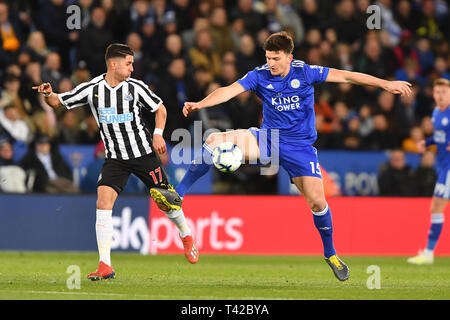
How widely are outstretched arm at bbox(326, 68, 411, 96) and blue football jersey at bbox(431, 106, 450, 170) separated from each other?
152 inches

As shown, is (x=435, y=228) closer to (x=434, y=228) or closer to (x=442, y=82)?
(x=434, y=228)

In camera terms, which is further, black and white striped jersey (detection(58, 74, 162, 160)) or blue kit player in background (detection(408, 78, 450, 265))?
blue kit player in background (detection(408, 78, 450, 265))

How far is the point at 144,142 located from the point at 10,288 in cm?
201

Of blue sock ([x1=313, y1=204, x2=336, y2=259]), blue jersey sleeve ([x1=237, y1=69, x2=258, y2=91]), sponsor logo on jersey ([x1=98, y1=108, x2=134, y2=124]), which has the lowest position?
blue sock ([x1=313, y1=204, x2=336, y2=259])

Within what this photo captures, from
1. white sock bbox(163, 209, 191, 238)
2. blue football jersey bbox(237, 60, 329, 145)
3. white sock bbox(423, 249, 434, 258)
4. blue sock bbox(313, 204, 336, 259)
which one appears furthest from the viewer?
white sock bbox(423, 249, 434, 258)

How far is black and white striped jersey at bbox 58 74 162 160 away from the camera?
880 centimetres

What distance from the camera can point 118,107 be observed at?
882cm

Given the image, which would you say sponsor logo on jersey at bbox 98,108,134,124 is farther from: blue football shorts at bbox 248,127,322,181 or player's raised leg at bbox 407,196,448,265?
player's raised leg at bbox 407,196,448,265

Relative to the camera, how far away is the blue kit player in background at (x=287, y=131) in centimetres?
867

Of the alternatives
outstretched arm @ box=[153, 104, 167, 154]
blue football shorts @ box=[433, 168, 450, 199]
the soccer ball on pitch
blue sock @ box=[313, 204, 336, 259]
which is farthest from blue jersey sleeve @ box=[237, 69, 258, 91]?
blue football shorts @ box=[433, 168, 450, 199]

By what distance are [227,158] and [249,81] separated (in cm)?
82

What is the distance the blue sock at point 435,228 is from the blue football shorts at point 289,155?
3923 mm

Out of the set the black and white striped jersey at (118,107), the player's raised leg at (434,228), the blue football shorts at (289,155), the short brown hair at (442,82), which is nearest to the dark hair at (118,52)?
the black and white striped jersey at (118,107)

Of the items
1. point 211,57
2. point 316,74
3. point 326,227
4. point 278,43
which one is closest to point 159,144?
point 278,43
